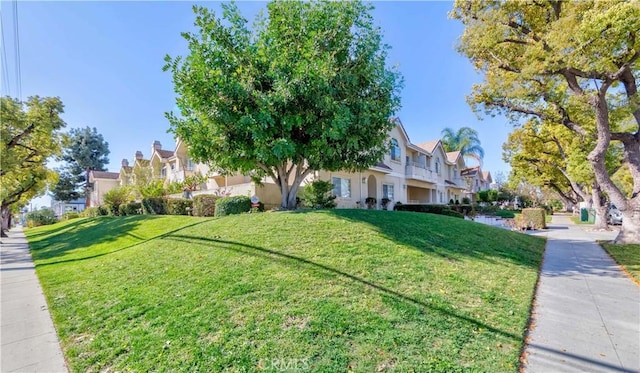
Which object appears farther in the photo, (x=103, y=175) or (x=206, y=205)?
(x=103, y=175)

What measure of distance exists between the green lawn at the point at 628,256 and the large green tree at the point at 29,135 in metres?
29.7

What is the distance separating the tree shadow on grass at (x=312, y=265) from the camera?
4.79 m

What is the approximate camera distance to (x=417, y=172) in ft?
93.0

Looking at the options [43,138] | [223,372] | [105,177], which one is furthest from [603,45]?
[105,177]

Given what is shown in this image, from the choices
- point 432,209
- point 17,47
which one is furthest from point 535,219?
point 17,47

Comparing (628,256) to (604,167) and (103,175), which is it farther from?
(103,175)

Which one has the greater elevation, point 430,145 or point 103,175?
point 430,145

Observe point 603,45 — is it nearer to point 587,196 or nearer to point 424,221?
point 424,221

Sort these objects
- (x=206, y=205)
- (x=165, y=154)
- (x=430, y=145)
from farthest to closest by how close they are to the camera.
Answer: (x=165, y=154)
(x=430, y=145)
(x=206, y=205)

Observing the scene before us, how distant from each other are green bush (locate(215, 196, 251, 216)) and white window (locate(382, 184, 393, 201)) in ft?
41.5

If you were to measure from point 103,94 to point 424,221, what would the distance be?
18.3m

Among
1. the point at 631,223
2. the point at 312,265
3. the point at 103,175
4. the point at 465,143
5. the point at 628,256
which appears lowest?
the point at 628,256

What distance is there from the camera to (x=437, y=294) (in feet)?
18.5

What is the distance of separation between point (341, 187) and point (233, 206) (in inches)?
322
